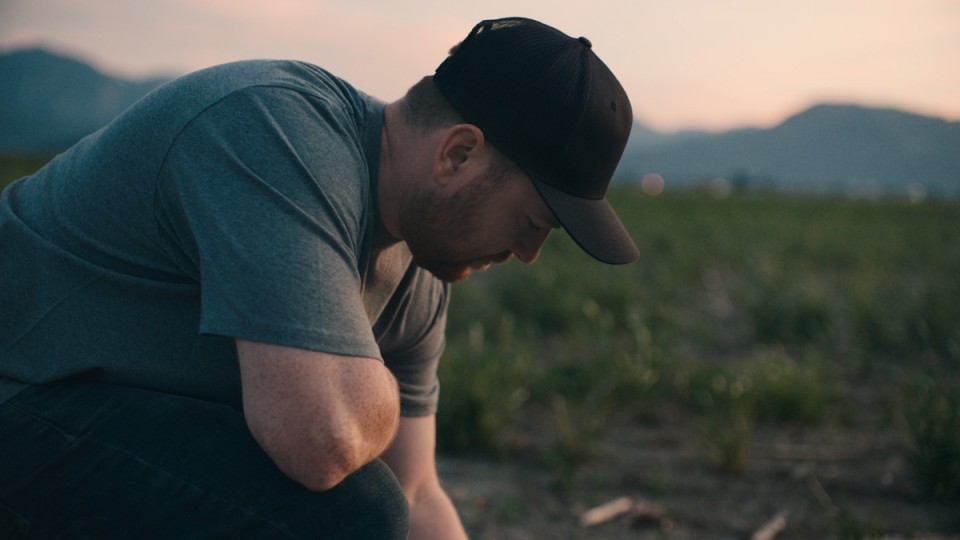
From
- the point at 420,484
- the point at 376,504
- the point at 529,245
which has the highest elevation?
the point at 529,245

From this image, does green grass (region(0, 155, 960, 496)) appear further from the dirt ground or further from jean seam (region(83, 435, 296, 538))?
jean seam (region(83, 435, 296, 538))

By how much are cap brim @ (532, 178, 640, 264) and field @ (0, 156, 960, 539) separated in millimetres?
1291

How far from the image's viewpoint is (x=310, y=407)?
1320 millimetres

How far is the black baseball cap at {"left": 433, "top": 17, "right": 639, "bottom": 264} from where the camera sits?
64.8 inches

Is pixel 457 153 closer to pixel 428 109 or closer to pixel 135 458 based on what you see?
pixel 428 109

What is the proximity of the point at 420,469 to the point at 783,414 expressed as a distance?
2.27m

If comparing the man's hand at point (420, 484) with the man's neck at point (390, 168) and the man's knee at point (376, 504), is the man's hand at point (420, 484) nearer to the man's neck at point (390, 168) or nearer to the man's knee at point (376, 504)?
the man's knee at point (376, 504)

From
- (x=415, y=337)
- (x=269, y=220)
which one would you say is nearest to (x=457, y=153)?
(x=269, y=220)

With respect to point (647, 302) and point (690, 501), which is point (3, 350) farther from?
point (647, 302)

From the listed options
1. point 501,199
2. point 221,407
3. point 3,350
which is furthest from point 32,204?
point 501,199

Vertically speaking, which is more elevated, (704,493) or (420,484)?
(420,484)

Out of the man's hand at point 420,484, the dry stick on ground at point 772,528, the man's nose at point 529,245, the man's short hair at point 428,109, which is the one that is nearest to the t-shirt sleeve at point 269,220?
the man's short hair at point 428,109

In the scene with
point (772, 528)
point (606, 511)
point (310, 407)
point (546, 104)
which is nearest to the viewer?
point (310, 407)

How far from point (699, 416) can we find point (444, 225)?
242cm
